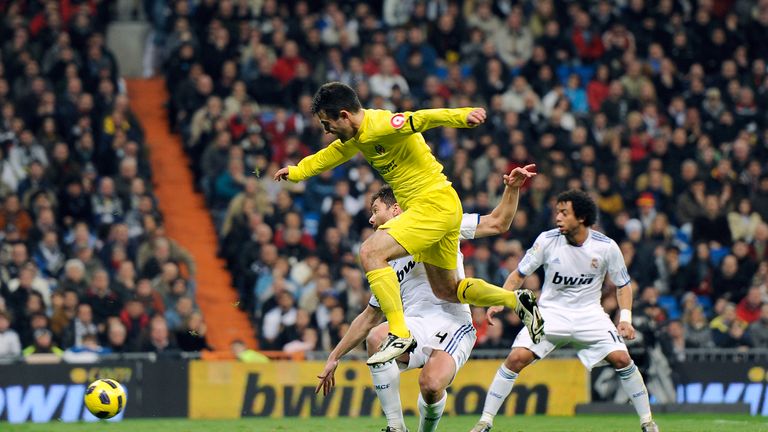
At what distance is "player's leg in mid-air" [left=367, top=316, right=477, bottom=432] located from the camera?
1123cm

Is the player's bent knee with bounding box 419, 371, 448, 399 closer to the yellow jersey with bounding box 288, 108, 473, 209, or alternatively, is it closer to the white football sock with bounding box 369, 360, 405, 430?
the white football sock with bounding box 369, 360, 405, 430

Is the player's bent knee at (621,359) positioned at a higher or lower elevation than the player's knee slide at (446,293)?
lower

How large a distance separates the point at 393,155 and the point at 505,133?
11.6 m

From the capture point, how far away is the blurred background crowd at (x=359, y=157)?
64.2ft

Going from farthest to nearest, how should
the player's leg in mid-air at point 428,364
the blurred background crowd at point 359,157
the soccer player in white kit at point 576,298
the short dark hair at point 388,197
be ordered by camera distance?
the blurred background crowd at point 359,157, the soccer player in white kit at point 576,298, the short dark hair at point 388,197, the player's leg in mid-air at point 428,364

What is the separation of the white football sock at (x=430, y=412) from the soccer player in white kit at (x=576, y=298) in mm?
1593

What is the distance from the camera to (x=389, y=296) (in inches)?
437

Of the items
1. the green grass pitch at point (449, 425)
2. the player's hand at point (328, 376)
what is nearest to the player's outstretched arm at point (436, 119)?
the player's hand at point (328, 376)

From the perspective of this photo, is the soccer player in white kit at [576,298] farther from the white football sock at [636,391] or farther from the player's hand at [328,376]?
the player's hand at [328,376]

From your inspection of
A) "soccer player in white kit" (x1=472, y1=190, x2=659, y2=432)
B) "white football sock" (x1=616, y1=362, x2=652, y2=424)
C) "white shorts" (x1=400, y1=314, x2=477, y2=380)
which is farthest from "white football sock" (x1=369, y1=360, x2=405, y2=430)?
"white football sock" (x1=616, y1=362, x2=652, y2=424)

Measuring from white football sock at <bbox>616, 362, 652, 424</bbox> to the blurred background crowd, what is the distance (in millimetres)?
5683

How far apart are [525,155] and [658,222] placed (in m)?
2.21

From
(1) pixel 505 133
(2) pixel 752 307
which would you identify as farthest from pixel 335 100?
(1) pixel 505 133

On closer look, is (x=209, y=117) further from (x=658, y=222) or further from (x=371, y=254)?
(x=371, y=254)
